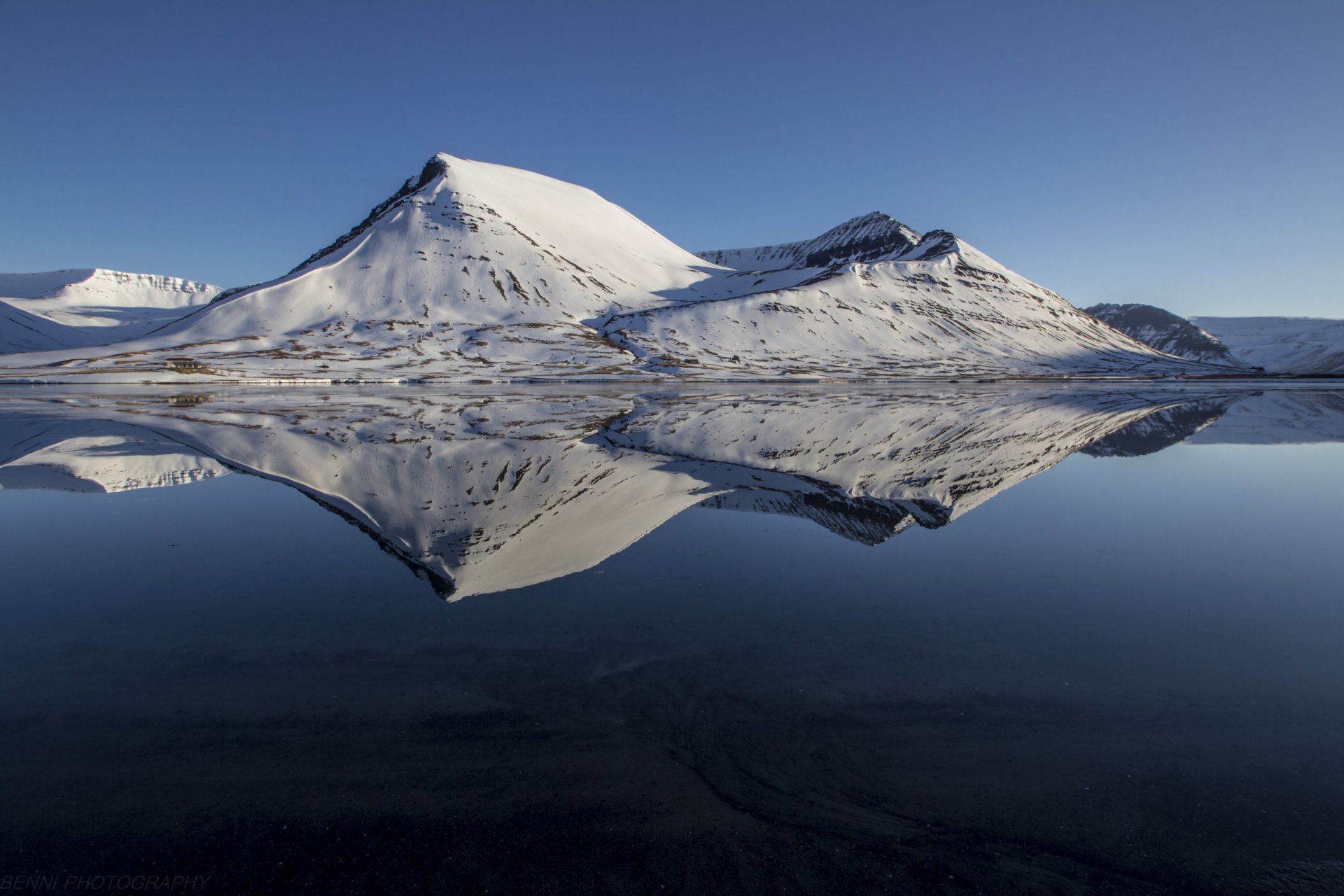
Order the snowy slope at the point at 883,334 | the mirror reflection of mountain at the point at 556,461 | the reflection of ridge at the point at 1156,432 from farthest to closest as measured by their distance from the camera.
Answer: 1. the snowy slope at the point at 883,334
2. the reflection of ridge at the point at 1156,432
3. the mirror reflection of mountain at the point at 556,461

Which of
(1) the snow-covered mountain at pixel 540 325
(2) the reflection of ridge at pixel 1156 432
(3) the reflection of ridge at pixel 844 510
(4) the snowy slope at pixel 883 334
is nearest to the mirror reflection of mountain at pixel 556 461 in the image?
(3) the reflection of ridge at pixel 844 510

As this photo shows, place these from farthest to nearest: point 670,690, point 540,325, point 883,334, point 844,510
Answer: point 883,334
point 540,325
point 844,510
point 670,690

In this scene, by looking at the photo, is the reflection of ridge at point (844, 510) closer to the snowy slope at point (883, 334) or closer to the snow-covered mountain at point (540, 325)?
the snow-covered mountain at point (540, 325)

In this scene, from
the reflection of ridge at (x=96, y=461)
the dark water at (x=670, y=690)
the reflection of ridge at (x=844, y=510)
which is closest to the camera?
the dark water at (x=670, y=690)

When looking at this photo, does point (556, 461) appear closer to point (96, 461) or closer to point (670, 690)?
point (670, 690)

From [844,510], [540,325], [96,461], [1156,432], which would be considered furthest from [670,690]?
[540,325]

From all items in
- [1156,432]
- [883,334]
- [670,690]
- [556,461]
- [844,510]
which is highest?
[883,334]

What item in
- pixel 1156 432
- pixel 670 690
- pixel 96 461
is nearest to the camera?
pixel 670 690
